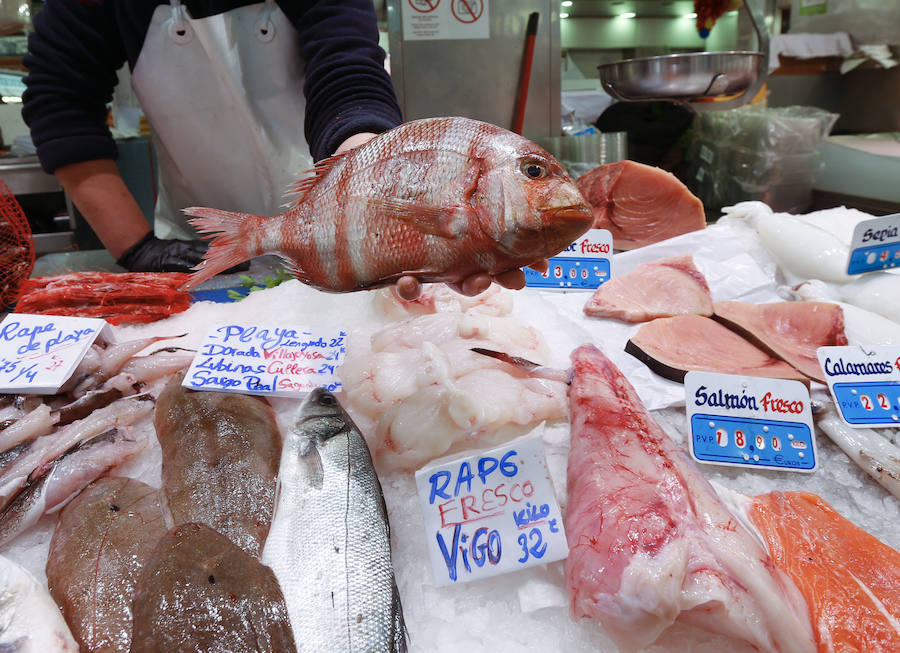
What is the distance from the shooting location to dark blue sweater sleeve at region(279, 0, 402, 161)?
217 centimetres

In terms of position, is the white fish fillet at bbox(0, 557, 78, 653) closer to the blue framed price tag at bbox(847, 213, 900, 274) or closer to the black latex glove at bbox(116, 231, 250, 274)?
the black latex glove at bbox(116, 231, 250, 274)

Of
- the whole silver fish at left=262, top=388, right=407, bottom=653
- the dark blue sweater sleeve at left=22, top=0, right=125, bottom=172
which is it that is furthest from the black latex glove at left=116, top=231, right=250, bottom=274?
the whole silver fish at left=262, top=388, right=407, bottom=653

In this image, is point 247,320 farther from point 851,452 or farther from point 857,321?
point 857,321

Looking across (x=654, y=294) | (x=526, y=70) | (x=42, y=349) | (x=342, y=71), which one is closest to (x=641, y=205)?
(x=654, y=294)

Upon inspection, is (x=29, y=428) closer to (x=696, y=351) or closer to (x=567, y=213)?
(x=567, y=213)

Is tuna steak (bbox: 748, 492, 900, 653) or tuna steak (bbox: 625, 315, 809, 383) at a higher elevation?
tuna steak (bbox: 625, 315, 809, 383)

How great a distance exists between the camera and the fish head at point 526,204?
3.33ft

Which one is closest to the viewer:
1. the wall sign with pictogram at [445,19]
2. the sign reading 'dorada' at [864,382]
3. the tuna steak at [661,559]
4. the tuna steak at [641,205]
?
the tuna steak at [661,559]

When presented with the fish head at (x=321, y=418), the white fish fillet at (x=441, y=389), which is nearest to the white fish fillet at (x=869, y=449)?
the white fish fillet at (x=441, y=389)

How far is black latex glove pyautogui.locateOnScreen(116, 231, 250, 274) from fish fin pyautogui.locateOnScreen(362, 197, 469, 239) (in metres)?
1.89

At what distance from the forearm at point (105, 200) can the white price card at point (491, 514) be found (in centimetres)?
229

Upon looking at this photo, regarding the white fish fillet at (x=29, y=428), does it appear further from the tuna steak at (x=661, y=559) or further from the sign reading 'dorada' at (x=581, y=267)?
the sign reading 'dorada' at (x=581, y=267)

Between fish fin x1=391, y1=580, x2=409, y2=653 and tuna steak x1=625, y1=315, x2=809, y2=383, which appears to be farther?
tuna steak x1=625, y1=315, x2=809, y2=383

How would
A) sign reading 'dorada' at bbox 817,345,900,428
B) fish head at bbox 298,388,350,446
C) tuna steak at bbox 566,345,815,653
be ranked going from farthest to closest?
1. sign reading 'dorada' at bbox 817,345,900,428
2. fish head at bbox 298,388,350,446
3. tuna steak at bbox 566,345,815,653
